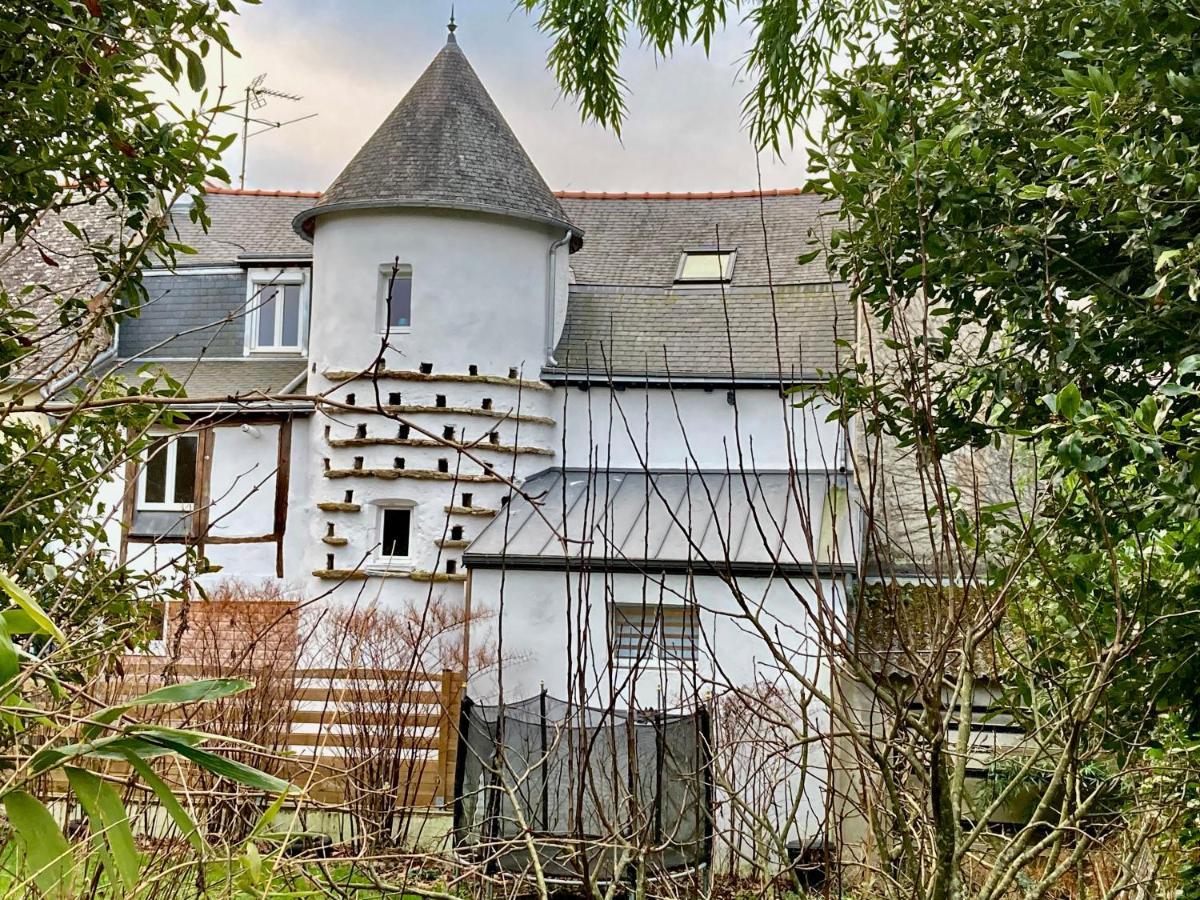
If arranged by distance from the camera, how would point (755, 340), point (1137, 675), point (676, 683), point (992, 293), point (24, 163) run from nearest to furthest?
point (24, 163) → point (1137, 675) → point (992, 293) → point (676, 683) → point (755, 340)

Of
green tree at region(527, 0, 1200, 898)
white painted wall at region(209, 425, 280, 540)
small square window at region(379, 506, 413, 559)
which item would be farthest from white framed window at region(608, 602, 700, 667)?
white painted wall at region(209, 425, 280, 540)

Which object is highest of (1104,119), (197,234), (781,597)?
(197,234)

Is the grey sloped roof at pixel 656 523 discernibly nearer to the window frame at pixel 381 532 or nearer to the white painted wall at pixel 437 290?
the window frame at pixel 381 532

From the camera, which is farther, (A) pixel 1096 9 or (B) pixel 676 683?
(B) pixel 676 683

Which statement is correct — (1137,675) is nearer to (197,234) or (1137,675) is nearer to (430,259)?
(430,259)

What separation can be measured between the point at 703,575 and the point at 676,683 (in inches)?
46.8

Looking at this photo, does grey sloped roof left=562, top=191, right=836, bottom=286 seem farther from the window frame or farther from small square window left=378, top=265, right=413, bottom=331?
the window frame

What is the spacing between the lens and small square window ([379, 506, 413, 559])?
1486 cm

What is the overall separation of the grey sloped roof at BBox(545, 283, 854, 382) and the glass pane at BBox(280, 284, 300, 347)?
3.86 m

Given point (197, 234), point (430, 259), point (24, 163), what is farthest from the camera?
point (197, 234)

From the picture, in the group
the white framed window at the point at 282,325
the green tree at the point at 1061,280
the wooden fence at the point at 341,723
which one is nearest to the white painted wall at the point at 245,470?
the white framed window at the point at 282,325

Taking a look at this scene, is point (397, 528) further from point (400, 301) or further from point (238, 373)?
point (238, 373)

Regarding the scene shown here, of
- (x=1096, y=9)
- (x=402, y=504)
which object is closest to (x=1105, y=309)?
(x=1096, y=9)

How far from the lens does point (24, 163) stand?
12.1ft
